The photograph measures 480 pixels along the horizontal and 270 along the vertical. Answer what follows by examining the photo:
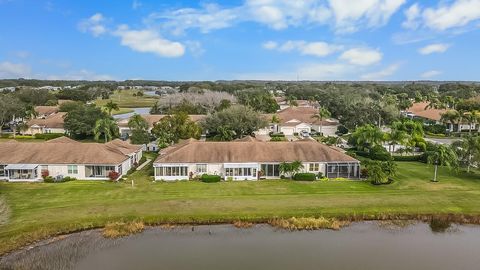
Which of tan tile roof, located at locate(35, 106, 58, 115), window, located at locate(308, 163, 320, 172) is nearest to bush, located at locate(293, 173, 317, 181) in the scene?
window, located at locate(308, 163, 320, 172)

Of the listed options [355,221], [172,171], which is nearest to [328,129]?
[172,171]

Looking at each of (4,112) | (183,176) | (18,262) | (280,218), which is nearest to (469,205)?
(280,218)

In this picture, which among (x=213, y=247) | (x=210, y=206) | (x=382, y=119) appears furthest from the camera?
(x=382, y=119)

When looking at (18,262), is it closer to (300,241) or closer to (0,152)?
(300,241)

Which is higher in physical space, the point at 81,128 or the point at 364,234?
the point at 81,128

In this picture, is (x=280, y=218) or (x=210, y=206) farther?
(x=210, y=206)

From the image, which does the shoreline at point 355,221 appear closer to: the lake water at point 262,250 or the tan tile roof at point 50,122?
the lake water at point 262,250

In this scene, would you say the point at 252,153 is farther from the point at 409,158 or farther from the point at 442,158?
the point at 409,158
